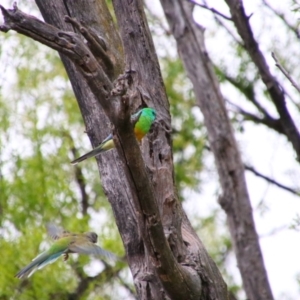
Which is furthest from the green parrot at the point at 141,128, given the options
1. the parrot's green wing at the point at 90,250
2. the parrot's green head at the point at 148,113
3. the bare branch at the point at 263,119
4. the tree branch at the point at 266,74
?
the bare branch at the point at 263,119

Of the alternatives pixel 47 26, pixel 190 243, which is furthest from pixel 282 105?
pixel 47 26

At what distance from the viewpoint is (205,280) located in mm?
3773

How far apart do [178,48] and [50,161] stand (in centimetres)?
170

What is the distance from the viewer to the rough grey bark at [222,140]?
6.98 m

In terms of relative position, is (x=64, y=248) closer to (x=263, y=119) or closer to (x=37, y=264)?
(x=37, y=264)

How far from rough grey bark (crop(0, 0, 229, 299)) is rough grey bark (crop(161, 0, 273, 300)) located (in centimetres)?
276

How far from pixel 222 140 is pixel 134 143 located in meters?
4.03

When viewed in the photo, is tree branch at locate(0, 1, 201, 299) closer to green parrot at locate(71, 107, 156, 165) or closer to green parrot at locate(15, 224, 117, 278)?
green parrot at locate(71, 107, 156, 165)

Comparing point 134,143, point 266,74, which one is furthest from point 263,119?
point 134,143

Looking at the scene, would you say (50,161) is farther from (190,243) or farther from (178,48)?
(190,243)

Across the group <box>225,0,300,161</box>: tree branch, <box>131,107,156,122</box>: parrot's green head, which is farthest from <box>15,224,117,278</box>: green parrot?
<box>225,0,300,161</box>: tree branch

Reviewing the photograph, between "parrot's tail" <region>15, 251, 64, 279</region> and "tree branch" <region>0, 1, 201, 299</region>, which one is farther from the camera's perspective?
"parrot's tail" <region>15, 251, 64, 279</region>

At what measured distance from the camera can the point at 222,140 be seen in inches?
276

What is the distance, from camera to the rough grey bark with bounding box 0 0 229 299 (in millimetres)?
3008
